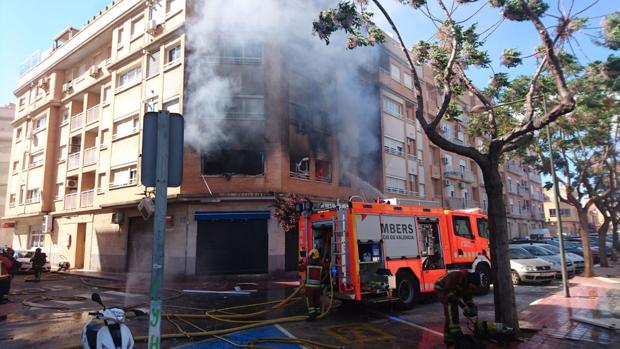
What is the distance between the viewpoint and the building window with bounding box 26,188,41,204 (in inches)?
1031

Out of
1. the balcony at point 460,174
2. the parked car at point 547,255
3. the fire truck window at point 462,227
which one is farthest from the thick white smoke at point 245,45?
the balcony at point 460,174

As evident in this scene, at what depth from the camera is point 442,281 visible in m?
5.54

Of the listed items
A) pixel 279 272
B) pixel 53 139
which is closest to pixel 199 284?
pixel 279 272

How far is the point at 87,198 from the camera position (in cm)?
2170

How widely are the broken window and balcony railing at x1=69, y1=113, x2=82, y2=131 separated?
12531 mm

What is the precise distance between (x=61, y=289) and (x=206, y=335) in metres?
9.29

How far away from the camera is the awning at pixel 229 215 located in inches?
620

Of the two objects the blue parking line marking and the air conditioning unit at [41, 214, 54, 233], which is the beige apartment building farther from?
the blue parking line marking

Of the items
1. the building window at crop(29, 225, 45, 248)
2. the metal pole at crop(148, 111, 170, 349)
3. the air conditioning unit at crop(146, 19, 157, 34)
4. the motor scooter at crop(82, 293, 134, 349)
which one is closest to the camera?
the metal pole at crop(148, 111, 170, 349)

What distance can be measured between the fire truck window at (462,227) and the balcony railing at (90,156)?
19174 mm

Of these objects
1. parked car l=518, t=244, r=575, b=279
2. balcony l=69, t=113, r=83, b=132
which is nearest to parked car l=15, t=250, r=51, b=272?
balcony l=69, t=113, r=83, b=132

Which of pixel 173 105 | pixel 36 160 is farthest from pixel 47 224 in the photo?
pixel 173 105

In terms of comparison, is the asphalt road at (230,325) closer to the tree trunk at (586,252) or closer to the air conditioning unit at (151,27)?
the tree trunk at (586,252)

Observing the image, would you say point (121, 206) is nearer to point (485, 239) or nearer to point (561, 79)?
point (485, 239)
